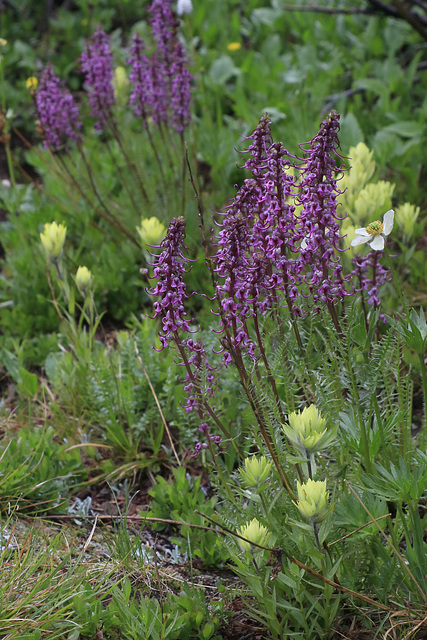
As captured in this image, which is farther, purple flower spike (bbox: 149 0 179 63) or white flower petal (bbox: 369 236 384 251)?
purple flower spike (bbox: 149 0 179 63)

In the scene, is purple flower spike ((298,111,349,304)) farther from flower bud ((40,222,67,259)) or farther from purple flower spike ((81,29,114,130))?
purple flower spike ((81,29,114,130))

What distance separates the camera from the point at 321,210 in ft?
5.18

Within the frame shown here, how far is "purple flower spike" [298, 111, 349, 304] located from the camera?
1.54 meters

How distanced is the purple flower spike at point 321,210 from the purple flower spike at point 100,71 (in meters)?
2.22

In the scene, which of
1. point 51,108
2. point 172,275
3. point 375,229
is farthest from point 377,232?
point 51,108

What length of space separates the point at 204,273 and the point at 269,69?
2325 mm

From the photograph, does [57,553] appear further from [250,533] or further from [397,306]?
[397,306]

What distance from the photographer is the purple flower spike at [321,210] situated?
1540mm

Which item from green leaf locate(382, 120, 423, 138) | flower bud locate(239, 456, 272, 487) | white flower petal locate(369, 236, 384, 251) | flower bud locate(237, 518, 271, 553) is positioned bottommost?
flower bud locate(237, 518, 271, 553)

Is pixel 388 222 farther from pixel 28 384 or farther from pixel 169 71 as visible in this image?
pixel 169 71

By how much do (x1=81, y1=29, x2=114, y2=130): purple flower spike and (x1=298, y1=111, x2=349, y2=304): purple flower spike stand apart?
2221 mm

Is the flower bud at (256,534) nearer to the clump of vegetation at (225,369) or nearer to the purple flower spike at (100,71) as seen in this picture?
the clump of vegetation at (225,369)

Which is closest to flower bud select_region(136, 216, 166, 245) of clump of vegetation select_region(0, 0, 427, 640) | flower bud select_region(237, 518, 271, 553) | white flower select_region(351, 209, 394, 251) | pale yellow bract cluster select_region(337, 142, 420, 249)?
clump of vegetation select_region(0, 0, 427, 640)

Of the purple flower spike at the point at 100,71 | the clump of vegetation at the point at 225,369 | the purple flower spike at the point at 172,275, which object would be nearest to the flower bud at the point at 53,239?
the clump of vegetation at the point at 225,369
